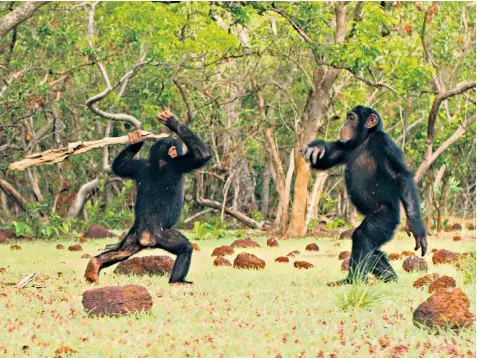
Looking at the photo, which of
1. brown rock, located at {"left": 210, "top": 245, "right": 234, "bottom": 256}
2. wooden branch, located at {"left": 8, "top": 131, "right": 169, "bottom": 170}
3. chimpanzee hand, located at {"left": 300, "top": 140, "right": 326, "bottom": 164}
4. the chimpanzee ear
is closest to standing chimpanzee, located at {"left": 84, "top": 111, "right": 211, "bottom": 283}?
wooden branch, located at {"left": 8, "top": 131, "right": 169, "bottom": 170}

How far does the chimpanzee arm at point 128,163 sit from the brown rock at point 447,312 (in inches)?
170

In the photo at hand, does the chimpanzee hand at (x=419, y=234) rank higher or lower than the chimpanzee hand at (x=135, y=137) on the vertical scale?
lower

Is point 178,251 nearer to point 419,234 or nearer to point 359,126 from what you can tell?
point 359,126

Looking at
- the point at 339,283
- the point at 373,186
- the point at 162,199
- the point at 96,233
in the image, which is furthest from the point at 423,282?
the point at 96,233

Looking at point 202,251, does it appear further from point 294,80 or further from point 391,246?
point 294,80

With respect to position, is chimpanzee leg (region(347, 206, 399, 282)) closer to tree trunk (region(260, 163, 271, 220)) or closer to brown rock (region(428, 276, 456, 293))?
brown rock (region(428, 276, 456, 293))

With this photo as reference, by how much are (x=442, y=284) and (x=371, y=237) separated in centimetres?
108

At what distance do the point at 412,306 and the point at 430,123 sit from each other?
985cm

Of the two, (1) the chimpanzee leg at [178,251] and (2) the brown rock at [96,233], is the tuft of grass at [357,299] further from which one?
(2) the brown rock at [96,233]

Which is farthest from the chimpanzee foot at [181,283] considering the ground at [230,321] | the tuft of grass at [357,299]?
the tuft of grass at [357,299]

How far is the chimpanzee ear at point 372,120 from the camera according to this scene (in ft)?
28.3

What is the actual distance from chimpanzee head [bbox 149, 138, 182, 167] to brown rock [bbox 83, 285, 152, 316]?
255cm

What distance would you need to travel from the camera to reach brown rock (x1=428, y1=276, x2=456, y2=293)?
757 centimetres

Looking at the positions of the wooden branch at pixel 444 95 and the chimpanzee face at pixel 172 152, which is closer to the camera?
the chimpanzee face at pixel 172 152
